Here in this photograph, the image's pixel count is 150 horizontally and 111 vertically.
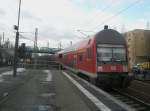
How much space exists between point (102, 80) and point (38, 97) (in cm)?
625

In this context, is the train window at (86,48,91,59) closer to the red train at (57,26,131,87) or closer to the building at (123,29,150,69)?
the red train at (57,26,131,87)

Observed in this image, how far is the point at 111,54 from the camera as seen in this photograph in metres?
20.8

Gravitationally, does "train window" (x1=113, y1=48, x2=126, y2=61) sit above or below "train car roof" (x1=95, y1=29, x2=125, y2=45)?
below

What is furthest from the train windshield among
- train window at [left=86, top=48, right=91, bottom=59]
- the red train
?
train window at [left=86, top=48, right=91, bottom=59]

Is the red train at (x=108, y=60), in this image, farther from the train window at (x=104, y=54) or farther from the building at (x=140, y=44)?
the building at (x=140, y=44)

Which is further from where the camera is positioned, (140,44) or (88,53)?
(140,44)

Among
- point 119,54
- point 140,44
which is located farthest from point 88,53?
point 140,44

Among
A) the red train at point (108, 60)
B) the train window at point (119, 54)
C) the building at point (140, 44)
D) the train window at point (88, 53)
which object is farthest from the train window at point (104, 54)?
the building at point (140, 44)

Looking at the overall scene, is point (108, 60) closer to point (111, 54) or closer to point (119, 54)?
point (111, 54)

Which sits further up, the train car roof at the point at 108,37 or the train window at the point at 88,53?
the train car roof at the point at 108,37

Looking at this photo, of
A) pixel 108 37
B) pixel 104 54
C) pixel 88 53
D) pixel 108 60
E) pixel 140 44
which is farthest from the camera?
pixel 140 44

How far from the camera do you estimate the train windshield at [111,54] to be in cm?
2056

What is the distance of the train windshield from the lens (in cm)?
2056

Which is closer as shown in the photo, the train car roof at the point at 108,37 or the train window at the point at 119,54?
the train window at the point at 119,54
